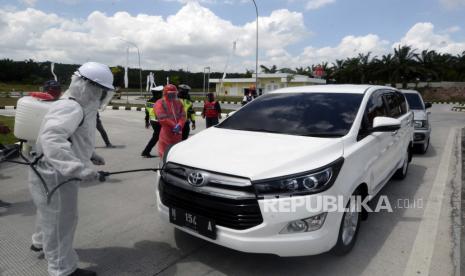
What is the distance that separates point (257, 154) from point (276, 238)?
72 cm

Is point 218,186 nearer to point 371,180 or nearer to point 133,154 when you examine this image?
point 371,180

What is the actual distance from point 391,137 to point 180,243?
2961 millimetres

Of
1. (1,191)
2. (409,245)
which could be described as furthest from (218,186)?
(1,191)

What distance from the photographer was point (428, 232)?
3.86m

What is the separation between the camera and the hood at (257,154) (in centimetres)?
275

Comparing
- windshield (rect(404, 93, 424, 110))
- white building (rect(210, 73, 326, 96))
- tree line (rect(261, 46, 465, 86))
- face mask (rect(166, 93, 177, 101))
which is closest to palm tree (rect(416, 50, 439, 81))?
tree line (rect(261, 46, 465, 86))

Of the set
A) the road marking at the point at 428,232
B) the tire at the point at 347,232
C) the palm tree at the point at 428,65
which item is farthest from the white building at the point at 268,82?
the tire at the point at 347,232

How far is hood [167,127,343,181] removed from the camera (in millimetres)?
2746

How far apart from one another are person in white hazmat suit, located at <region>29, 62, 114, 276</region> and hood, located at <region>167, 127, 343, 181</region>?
0.85m

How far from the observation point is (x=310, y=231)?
2.71 m

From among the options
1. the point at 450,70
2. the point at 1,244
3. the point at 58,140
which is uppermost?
the point at 450,70

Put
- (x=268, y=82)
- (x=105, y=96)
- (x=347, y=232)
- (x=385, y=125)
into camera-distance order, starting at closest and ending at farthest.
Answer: (x=105, y=96), (x=347, y=232), (x=385, y=125), (x=268, y=82)

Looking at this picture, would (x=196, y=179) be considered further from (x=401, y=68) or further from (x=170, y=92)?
(x=401, y=68)

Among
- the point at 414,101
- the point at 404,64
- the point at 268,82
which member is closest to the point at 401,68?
the point at 404,64
